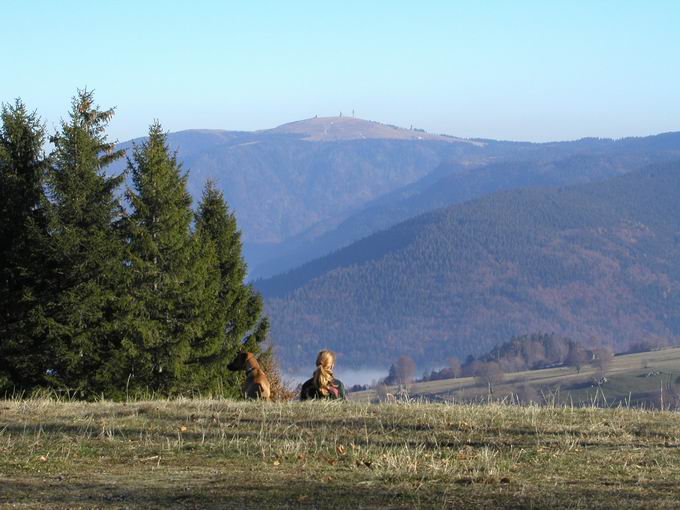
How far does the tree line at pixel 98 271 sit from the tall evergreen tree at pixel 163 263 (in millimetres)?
44

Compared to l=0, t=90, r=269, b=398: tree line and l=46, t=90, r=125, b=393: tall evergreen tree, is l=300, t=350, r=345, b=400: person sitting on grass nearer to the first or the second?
l=0, t=90, r=269, b=398: tree line

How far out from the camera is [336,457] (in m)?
9.23

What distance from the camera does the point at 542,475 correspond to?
334 inches

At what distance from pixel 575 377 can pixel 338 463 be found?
441ft

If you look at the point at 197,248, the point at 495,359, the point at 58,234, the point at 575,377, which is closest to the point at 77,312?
the point at 58,234

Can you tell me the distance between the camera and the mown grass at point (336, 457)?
25.2ft

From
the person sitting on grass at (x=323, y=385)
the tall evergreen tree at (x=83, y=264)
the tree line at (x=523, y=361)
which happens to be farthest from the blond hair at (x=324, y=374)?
the tree line at (x=523, y=361)

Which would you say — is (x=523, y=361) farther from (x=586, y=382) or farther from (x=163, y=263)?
(x=163, y=263)

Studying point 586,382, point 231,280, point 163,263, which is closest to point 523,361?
point 586,382

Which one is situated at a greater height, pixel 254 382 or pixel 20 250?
pixel 20 250

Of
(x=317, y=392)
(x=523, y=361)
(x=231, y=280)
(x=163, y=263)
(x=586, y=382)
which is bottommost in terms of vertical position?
(x=523, y=361)

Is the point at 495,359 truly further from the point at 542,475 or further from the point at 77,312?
the point at 542,475

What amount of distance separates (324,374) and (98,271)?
1725 cm

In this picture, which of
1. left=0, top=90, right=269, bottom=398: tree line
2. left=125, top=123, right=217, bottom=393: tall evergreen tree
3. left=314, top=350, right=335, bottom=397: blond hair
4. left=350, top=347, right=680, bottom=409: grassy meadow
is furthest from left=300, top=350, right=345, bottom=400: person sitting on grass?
left=350, top=347, right=680, bottom=409: grassy meadow
